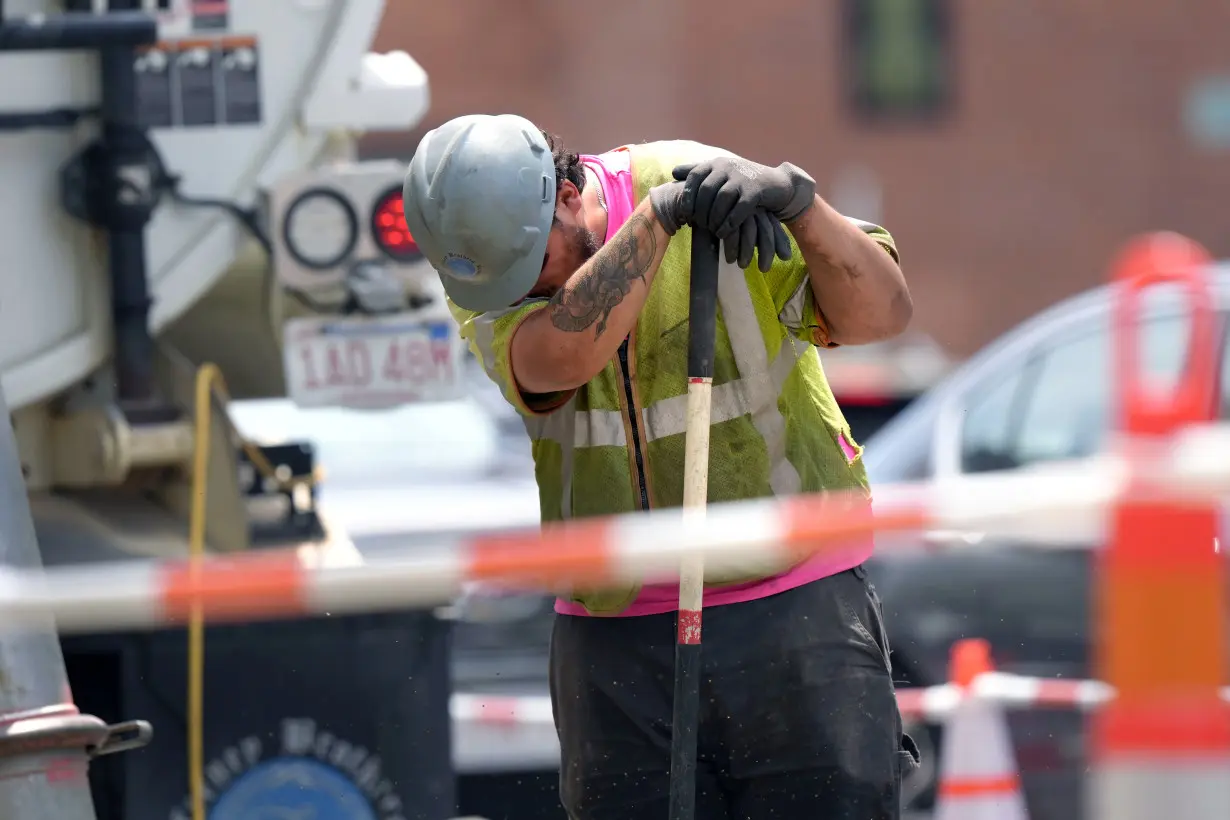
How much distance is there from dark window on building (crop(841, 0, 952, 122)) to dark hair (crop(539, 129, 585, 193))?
22.6 meters

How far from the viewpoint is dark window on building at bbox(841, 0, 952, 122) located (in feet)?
83.8

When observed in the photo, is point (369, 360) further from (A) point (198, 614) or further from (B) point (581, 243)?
(B) point (581, 243)

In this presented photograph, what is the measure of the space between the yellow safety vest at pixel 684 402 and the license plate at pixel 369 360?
1001mm

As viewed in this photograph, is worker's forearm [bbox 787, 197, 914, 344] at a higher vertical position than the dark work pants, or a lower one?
higher

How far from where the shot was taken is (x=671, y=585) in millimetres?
3391

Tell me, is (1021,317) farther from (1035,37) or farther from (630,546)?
(630,546)

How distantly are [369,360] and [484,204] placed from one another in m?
1.28

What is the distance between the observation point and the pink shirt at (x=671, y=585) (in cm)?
339

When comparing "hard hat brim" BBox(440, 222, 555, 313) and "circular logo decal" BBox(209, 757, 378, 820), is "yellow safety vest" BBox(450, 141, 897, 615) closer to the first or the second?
"hard hat brim" BBox(440, 222, 555, 313)

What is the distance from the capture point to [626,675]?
3451 millimetres

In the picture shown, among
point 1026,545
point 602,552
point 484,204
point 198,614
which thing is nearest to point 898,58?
point 1026,545

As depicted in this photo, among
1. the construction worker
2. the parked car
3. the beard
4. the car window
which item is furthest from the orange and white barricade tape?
the car window

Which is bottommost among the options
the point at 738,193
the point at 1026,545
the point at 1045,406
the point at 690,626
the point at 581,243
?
the point at 1026,545

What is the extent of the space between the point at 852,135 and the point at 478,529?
65.9 ft
